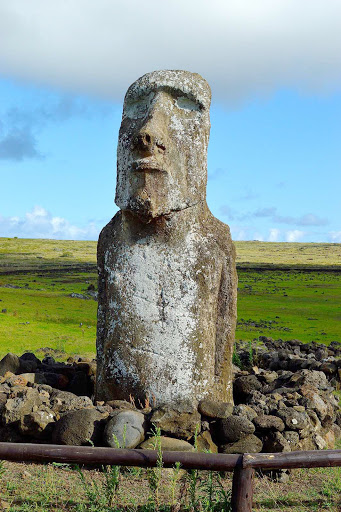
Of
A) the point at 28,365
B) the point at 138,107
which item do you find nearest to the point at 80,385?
the point at 28,365

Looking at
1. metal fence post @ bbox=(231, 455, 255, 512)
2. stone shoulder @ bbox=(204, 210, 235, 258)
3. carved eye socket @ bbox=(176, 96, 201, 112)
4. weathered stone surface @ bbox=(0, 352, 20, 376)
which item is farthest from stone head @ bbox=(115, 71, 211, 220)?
weathered stone surface @ bbox=(0, 352, 20, 376)

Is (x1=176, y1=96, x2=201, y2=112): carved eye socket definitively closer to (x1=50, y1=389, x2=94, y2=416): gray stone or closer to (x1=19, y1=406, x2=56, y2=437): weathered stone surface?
(x1=50, y1=389, x2=94, y2=416): gray stone

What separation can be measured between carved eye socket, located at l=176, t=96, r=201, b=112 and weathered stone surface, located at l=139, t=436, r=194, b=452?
4042 millimetres

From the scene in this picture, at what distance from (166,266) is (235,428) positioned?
2.07 meters

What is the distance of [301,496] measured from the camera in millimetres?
6254

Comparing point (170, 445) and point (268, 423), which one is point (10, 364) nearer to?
point (170, 445)

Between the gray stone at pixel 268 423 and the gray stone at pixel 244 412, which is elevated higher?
the gray stone at pixel 244 412

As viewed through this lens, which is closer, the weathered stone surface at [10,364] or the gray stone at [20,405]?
the gray stone at [20,405]

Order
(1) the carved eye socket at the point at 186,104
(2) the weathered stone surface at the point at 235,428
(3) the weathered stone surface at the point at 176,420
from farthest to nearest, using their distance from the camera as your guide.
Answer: (1) the carved eye socket at the point at 186,104
(2) the weathered stone surface at the point at 235,428
(3) the weathered stone surface at the point at 176,420

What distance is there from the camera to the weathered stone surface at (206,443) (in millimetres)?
6957

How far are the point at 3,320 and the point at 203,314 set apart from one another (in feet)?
32.2

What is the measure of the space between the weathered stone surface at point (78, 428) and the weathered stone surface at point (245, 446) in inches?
59.0

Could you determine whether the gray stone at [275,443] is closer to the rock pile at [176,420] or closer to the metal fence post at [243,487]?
the rock pile at [176,420]

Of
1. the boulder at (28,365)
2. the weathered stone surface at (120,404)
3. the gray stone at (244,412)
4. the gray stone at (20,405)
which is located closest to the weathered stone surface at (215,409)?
the gray stone at (244,412)
